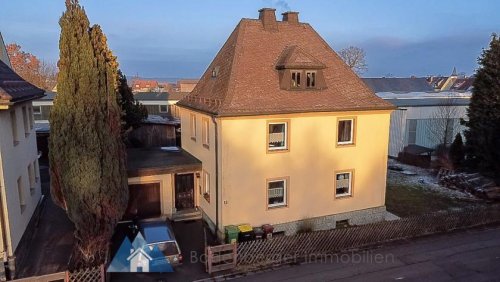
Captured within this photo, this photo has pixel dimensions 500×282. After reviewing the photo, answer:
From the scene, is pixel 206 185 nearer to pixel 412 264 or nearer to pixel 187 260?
pixel 187 260

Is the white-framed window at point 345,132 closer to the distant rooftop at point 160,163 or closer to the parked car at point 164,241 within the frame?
the distant rooftop at point 160,163

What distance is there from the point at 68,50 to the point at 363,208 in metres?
16.0

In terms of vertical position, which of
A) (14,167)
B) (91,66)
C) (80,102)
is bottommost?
(14,167)

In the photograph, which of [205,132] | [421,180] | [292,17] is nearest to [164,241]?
[205,132]

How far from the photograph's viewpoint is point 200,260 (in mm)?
15586

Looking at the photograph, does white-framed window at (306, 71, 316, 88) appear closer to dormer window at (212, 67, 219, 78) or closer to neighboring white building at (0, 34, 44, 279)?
dormer window at (212, 67, 219, 78)

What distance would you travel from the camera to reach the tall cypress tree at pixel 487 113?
24484 millimetres

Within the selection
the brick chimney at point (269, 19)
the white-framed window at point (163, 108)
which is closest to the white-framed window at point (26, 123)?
the brick chimney at point (269, 19)

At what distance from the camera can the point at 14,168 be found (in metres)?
15.0

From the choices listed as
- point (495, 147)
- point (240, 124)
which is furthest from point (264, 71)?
point (495, 147)

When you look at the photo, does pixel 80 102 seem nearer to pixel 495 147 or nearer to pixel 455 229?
pixel 455 229

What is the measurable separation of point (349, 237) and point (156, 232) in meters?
8.66

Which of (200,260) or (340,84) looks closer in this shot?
(200,260)

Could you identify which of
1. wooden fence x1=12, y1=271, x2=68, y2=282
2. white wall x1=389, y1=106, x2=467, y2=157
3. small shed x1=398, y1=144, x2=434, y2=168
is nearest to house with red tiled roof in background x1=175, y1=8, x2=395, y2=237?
wooden fence x1=12, y1=271, x2=68, y2=282
